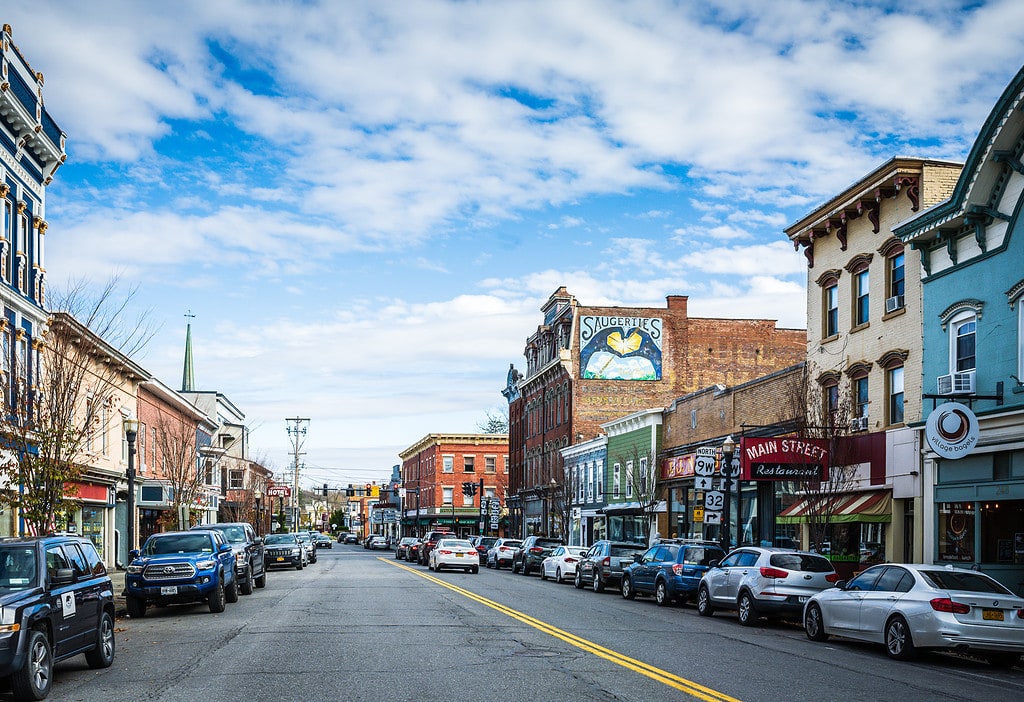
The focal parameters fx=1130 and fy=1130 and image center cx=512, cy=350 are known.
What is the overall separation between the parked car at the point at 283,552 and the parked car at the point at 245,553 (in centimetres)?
1660

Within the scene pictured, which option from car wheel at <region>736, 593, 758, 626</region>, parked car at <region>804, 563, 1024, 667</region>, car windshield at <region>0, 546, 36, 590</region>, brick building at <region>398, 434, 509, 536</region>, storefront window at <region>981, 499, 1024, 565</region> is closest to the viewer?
car windshield at <region>0, 546, 36, 590</region>

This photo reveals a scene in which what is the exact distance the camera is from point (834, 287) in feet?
109

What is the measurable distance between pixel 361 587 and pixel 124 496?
56.2 feet

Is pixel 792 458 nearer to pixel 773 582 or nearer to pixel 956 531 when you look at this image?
pixel 956 531

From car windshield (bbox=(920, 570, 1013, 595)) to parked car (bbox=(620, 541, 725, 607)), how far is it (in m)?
9.32

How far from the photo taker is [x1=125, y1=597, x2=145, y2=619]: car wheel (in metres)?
22.3

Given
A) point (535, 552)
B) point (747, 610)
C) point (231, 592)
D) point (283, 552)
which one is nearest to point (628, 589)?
point (747, 610)

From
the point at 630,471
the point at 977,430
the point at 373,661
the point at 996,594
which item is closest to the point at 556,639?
the point at 373,661

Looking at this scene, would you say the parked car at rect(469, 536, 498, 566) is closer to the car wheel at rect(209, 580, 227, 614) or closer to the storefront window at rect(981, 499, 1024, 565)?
the storefront window at rect(981, 499, 1024, 565)

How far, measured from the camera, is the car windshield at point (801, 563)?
70.3ft

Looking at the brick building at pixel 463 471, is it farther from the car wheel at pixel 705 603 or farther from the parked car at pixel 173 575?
the parked car at pixel 173 575

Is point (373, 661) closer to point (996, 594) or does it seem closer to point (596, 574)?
point (996, 594)

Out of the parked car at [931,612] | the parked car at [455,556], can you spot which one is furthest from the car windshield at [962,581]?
the parked car at [455,556]

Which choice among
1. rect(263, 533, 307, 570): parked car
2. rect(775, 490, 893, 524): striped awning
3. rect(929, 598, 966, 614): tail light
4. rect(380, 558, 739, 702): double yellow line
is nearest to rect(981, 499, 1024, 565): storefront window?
rect(775, 490, 893, 524): striped awning
